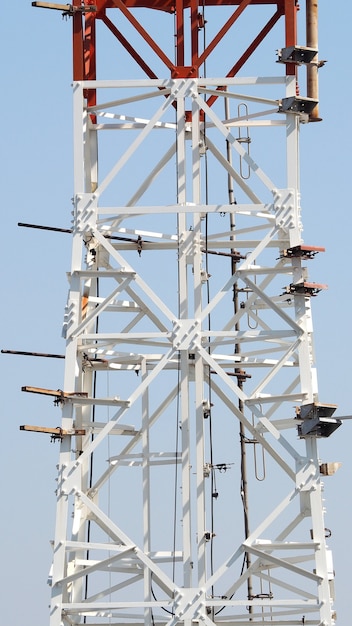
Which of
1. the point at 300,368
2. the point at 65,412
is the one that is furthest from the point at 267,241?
the point at 65,412

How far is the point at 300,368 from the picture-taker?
4897cm

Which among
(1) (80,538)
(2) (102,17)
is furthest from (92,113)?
(1) (80,538)

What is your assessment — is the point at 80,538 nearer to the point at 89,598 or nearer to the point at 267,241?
the point at 89,598

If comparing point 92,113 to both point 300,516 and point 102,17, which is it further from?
point 300,516

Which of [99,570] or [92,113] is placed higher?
[92,113]

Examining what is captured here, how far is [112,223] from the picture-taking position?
171 feet

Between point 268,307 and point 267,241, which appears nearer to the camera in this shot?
point 267,241

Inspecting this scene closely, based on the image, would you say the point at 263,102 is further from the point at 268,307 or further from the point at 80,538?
the point at 80,538

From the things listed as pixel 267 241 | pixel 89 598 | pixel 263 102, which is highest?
pixel 263 102

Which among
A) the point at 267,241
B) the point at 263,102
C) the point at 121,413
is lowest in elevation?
the point at 121,413

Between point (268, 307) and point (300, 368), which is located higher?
point (268, 307)

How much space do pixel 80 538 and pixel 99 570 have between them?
2.73 meters

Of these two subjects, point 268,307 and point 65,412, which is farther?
point 268,307

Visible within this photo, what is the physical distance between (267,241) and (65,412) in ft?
20.5
